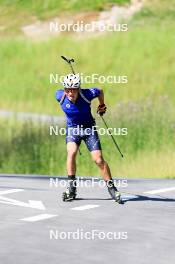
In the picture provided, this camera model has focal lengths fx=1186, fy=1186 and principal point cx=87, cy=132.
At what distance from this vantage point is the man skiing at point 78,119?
1477 centimetres

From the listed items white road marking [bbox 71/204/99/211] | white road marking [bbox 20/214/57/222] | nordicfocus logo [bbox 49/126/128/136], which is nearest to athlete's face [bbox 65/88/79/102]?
nordicfocus logo [bbox 49/126/128/136]

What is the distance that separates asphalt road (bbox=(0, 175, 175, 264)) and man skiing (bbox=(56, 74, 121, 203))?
264mm

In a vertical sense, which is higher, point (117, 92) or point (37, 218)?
point (117, 92)

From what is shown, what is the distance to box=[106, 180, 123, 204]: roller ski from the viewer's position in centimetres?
1490

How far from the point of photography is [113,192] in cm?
1503

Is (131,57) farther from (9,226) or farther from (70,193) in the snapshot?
(9,226)

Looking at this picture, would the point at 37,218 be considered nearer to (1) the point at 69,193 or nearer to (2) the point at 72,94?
(1) the point at 69,193

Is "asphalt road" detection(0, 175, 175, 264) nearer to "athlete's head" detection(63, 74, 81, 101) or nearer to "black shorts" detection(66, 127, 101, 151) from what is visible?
"black shorts" detection(66, 127, 101, 151)

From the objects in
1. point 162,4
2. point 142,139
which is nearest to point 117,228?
point 142,139

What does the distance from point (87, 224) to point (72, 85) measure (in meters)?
2.28

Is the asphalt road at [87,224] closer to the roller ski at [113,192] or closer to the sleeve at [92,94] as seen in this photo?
the roller ski at [113,192]

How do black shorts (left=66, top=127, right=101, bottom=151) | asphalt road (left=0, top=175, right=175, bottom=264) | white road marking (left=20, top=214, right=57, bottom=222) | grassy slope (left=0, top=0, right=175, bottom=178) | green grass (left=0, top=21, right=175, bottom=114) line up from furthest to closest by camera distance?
green grass (left=0, top=21, right=175, bottom=114)
grassy slope (left=0, top=0, right=175, bottom=178)
black shorts (left=66, top=127, right=101, bottom=151)
white road marking (left=20, top=214, right=57, bottom=222)
asphalt road (left=0, top=175, right=175, bottom=264)

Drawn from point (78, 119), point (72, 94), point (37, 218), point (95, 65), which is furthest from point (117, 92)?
point (37, 218)

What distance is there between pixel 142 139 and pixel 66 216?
23.7 ft
